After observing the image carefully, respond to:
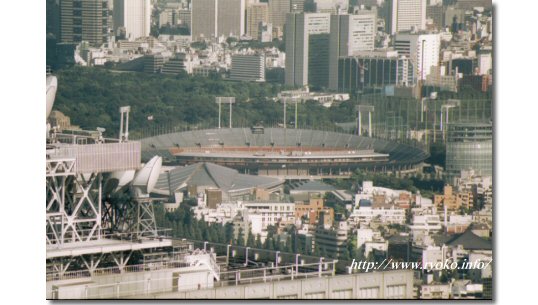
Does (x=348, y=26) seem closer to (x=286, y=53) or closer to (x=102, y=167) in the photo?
(x=286, y=53)

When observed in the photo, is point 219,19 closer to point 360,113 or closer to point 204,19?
point 204,19

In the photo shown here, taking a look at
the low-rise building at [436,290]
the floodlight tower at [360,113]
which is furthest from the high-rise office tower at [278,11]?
the low-rise building at [436,290]

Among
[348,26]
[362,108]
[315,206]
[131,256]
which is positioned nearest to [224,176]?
[315,206]

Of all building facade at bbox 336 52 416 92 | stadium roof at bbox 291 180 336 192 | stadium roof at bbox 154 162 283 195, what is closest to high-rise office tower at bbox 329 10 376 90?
building facade at bbox 336 52 416 92

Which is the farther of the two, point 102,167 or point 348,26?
point 348,26

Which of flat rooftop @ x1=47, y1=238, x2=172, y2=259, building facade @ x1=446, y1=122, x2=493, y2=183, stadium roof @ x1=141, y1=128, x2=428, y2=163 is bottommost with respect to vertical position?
stadium roof @ x1=141, y1=128, x2=428, y2=163

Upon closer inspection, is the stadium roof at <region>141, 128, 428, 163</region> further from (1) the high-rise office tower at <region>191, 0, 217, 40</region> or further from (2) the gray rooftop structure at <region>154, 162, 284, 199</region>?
(1) the high-rise office tower at <region>191, 0, 217, 40</region>

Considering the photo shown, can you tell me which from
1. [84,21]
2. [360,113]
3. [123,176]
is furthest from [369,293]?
[84,21]
